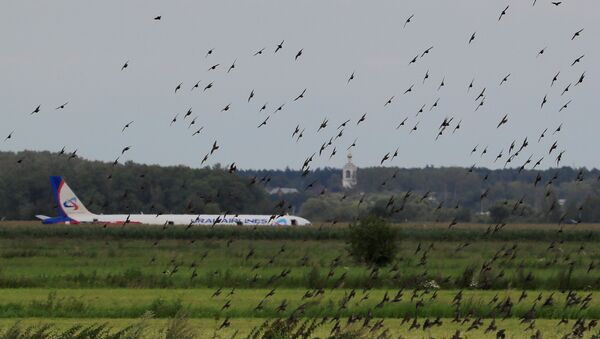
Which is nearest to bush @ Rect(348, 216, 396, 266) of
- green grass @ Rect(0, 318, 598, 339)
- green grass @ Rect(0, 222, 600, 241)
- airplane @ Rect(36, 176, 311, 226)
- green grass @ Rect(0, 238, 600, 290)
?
green grass @ Rect(0, 238, 600, 290)

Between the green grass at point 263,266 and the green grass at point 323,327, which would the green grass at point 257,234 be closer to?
the green grass at point 263,266

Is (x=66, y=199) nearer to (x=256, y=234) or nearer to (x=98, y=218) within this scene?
(x=98, y=218)

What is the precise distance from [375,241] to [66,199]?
2911 inches

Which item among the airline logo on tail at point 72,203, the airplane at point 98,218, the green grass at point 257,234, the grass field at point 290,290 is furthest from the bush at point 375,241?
the airline logo on tail at point 72,203

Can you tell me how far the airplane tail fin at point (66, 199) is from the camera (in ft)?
433

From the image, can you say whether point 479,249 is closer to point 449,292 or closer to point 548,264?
point 548,264

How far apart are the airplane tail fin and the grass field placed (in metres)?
39.9

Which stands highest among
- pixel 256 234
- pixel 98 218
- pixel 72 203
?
pixel 72 203

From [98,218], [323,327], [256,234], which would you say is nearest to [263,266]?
[323,327]

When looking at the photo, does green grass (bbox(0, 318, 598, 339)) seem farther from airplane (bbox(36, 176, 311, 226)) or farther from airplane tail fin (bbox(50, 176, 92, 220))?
airplane tail fin (bbox(50, 176, 92, 220))

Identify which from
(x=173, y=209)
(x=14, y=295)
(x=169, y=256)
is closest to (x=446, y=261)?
(x=169, y=256)

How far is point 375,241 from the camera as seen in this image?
65.0 m

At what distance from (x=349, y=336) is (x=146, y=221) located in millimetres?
111773

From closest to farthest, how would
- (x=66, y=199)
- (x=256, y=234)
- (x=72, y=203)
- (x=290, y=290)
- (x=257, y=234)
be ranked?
(x=290, y=290)
(x=256, y=234)
(x=257, y=234)
(x=66, y=199)
(x=72, y=203)
